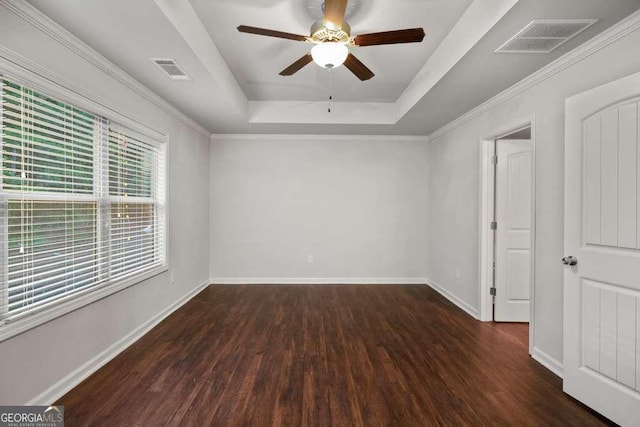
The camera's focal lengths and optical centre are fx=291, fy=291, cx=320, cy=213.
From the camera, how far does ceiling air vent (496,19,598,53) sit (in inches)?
73.8

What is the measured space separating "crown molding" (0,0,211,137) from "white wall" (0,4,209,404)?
0.03 meters

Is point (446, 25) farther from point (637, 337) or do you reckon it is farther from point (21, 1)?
point (21, 1)

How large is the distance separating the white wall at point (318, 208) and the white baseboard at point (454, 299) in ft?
1.08

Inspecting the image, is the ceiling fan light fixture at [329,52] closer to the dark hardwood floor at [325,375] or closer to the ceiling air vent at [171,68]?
the ceiling air vent at [171,68]

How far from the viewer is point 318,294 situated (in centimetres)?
443

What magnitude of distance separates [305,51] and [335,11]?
1.19 m

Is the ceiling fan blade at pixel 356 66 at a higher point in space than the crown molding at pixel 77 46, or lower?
higher

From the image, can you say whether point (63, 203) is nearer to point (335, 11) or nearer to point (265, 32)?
point (265, 32)

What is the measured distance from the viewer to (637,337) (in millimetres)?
1710

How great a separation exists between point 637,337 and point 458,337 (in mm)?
1475

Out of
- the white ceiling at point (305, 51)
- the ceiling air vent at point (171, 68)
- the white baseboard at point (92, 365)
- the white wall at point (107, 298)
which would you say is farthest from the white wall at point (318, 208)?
the ceiling air vent at point (171, 68)

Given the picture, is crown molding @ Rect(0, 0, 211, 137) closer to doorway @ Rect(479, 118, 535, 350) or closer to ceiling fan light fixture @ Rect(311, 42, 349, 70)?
ceiling fan light fixture @ Rect(311, 42, 349, 70)

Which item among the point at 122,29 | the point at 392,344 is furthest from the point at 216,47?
the point at 392,344

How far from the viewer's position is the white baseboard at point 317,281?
499 cm
